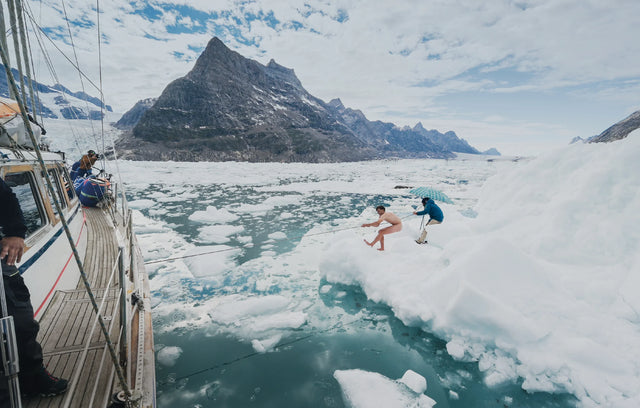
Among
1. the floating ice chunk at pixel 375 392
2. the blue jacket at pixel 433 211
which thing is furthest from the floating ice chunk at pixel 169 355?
the blue jacket at pixel 433 211

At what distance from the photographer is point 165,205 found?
48.3 feet

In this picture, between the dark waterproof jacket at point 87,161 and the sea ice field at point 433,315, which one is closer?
the sea ice field at point 433,315

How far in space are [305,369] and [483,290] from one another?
10.2 feet

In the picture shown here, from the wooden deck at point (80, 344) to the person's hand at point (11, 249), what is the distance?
0.75m

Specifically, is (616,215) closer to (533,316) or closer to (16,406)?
(533,316)

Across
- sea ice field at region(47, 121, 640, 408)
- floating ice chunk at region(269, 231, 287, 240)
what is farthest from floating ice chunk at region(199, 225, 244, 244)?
sea ice field at region(47, 121, 640, 408)

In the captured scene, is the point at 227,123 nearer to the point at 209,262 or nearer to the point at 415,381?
the point at 209,262

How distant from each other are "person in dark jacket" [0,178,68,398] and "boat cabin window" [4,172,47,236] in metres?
1.72

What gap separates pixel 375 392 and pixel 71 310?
4.16m

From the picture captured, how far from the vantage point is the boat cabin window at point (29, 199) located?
3.58 metres

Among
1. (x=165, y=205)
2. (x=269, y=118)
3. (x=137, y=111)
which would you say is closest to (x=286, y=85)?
(x=269, y=118)

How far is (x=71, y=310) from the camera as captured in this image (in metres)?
3.67

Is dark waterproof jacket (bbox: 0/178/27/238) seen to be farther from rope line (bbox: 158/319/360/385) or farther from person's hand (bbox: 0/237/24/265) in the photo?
rope line (bbox: 158/319/360/385)

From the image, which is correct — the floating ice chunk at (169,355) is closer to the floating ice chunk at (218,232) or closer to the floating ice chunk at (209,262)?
the floating ice chunk at (209,262)
